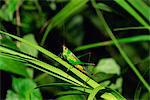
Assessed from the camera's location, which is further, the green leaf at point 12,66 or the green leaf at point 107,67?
the green leaf at point 107,67

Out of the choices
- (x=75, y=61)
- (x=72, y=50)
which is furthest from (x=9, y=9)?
(x=75, y=61)

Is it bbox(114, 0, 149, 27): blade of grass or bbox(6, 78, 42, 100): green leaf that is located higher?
bbox(114, 0, 149, 27): blade of grass

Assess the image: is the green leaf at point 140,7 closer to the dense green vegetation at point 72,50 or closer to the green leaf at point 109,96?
the dense green vegetation at point 72,50

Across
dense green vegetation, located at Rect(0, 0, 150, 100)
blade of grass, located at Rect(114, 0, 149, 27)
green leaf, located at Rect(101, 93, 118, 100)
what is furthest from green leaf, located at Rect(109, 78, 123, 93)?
green leaf, located at Rect(101, 93, 118, 100)

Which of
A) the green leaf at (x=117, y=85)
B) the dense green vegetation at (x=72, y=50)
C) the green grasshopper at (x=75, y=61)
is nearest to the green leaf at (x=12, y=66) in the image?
the dense green vegetation at (x=72, y=50)

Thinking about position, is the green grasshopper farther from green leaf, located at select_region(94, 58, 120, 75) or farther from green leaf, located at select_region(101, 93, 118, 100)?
green leaf, located at select_region(94, 58, 120, 75)

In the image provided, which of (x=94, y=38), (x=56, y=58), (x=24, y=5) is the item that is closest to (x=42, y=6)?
(x=24, y=5)

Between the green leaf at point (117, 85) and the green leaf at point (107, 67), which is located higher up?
the green leaf at point (107, 67)
